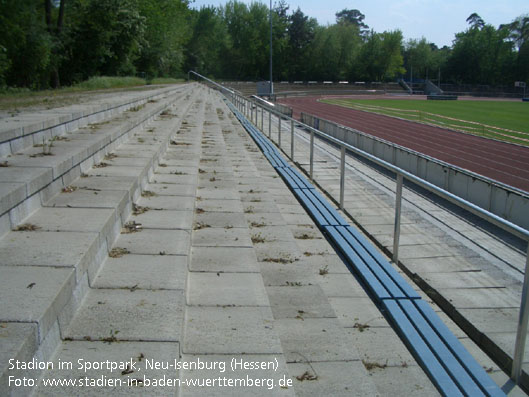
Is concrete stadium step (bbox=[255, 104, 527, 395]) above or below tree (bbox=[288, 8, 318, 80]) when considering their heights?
below

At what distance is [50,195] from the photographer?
4.39m

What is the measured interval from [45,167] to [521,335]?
3.84m

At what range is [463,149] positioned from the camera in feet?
68.5

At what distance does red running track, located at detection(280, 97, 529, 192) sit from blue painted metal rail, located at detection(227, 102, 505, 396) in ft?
35.9

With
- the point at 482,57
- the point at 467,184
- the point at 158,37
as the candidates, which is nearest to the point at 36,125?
the point at 467,184

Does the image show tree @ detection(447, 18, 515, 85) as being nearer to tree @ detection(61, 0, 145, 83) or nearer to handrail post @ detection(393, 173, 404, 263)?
tree @ detection(61, 0, 145, 83)

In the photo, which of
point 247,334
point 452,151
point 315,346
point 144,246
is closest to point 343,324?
point 315,346

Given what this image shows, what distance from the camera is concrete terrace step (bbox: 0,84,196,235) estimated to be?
11.7 ft

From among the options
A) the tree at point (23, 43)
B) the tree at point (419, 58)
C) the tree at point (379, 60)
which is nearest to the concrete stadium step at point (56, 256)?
the tree at point (23, 43)

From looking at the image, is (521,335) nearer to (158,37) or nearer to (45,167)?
(45,167)

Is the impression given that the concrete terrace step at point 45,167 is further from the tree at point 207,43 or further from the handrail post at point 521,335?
the tree at point 207,43

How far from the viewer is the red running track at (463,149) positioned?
1655cm

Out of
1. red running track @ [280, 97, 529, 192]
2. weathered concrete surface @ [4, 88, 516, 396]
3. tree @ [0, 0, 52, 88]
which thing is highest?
tree @ [0, 0, 52, 88]

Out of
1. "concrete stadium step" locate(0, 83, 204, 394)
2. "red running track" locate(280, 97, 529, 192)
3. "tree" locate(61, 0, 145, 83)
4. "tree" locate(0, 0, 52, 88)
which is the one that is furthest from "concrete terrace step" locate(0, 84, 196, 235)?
"tree" locate(61, 0, 145, 83)
